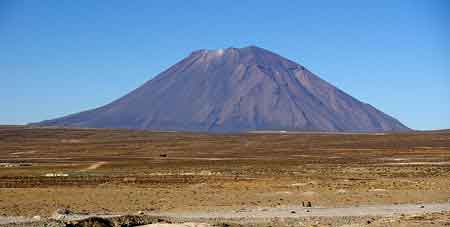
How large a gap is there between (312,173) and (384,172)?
519 cm

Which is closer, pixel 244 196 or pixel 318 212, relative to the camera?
pixel 318 212

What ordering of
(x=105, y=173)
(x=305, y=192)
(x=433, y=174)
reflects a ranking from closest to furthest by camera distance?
(x=305, y=192)
(x=433, y=174)
(x=105, y=173)

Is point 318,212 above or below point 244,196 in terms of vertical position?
below

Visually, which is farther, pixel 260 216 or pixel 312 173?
pixel 312 173

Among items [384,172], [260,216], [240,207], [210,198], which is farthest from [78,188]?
[384,172]

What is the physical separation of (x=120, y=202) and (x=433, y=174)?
24750 mm

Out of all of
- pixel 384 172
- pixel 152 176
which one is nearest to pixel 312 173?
pixel 384 172

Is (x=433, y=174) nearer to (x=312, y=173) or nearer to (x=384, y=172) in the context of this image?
(x=384, y=172)

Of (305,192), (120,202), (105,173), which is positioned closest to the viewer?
(120,202)

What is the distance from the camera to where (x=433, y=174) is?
4938 cm

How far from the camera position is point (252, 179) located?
46688mm

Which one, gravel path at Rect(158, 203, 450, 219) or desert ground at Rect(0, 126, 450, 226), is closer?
desert ground at Rect(0, 126, 450, 226)

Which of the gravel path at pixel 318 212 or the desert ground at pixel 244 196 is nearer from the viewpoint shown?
the desert ground at pixel 244 196

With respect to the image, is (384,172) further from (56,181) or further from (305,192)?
(56,181)
